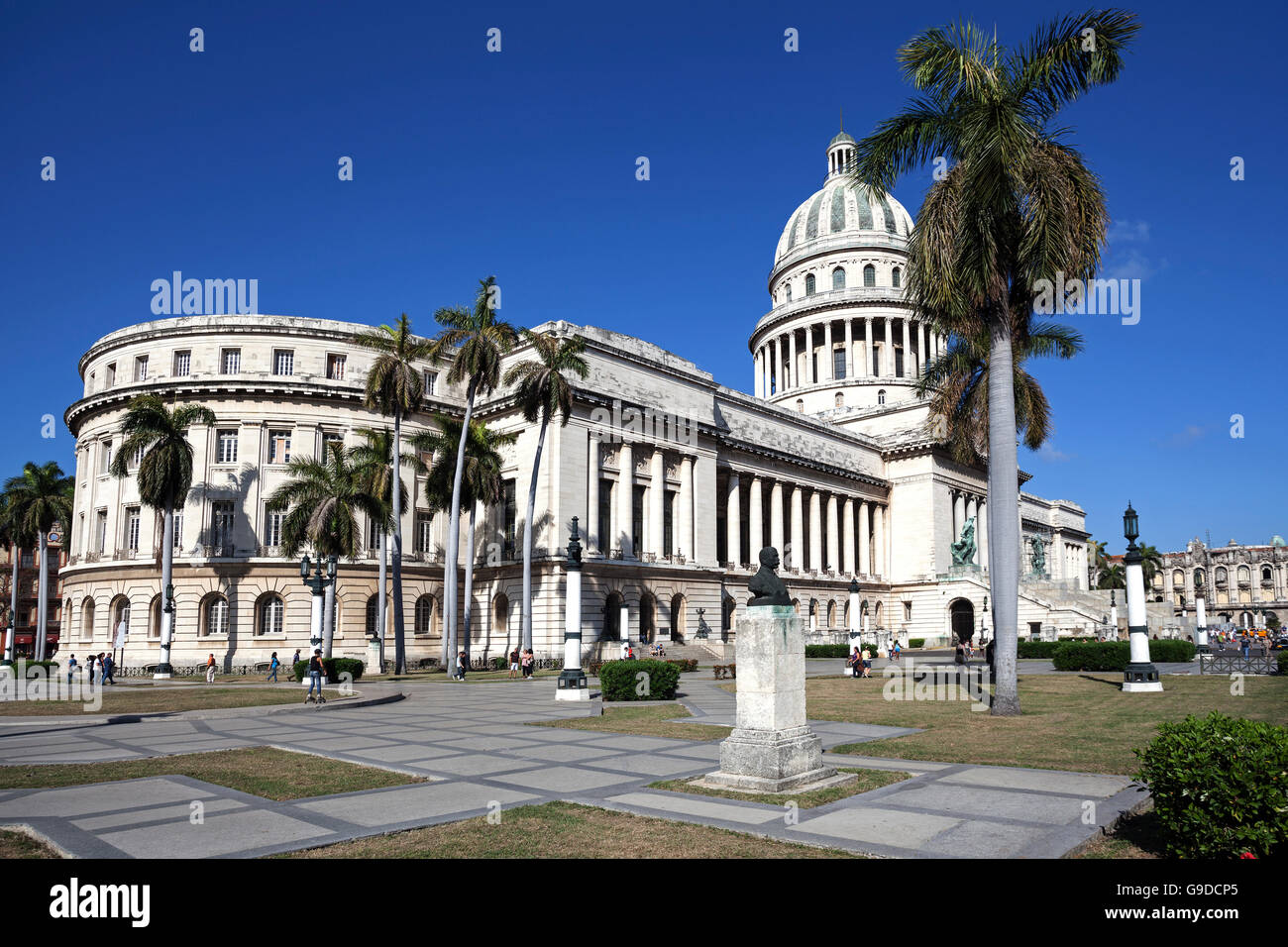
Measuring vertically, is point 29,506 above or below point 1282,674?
above

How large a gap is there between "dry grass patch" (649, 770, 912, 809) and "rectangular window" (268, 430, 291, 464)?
149 ft

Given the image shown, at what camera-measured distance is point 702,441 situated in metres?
58.2

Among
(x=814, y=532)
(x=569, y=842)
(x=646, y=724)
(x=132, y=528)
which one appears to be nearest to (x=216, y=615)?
(x=132, y=528)

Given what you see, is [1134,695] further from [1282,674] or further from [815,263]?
[815,263]

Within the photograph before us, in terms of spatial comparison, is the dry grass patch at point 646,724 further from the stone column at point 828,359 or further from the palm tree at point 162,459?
the stone column at point 828,359

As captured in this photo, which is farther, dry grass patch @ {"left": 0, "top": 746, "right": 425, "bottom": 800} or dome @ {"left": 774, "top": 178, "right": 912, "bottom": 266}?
dome @ {"left": 774, "top": 178, "right": 912, "bottom": 266}

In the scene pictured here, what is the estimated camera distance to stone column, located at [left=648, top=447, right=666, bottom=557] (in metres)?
53.8

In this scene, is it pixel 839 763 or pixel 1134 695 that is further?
pixel 1134 695

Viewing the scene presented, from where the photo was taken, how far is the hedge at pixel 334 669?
109ft

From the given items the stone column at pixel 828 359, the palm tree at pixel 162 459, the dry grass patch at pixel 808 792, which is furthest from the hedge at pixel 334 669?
the stone column at pixel 828 359

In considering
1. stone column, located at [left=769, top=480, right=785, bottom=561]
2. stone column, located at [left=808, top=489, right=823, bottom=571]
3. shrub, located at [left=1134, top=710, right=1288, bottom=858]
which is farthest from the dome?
shrub, located at [left=1134, top=710, right=1288, bottom=858]

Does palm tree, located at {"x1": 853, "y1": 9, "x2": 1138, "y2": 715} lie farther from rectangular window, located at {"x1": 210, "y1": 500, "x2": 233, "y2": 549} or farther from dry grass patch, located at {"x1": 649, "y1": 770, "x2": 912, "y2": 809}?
rectangular window, located at {"x1": 210, "y1": 500, "x2": 233, "y2": 549}

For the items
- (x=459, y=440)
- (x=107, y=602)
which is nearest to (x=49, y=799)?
(x=459, y=440)
